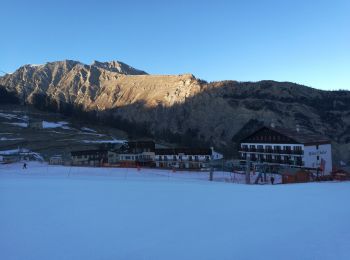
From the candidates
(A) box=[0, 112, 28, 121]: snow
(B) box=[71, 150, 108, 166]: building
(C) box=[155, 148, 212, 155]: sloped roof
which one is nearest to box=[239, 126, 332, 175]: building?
(C) box=[155, 148, 212, 155]: sloped roof

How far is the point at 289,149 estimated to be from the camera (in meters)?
51.9

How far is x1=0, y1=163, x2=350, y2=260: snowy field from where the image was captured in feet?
23.6

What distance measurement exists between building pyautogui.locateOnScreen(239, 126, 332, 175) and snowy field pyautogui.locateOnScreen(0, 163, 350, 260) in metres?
38.6

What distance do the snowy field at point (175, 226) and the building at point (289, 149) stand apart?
127 ft

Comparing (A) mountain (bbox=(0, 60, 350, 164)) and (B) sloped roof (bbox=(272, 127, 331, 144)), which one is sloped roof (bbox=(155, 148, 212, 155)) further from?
(A) mountain (bbox=(0, 60, 350, 164))

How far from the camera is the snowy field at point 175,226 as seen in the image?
720 cm

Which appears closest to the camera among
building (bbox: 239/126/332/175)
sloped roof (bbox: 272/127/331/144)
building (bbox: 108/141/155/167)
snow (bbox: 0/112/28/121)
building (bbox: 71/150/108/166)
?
building (bbox: 239/126/332/175)

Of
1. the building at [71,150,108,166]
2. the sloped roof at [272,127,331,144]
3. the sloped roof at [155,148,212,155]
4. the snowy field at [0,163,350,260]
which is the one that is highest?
the sloped roof at [272,127,331,144]

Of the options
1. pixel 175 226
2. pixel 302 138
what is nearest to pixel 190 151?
pixel 302 138

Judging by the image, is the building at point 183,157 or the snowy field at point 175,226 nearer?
the snowy field at point 175,226

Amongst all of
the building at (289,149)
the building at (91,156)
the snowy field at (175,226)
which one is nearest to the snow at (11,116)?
the building at (91,156)

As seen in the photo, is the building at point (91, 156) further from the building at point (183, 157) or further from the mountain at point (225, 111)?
the mountain at point (225, 111)

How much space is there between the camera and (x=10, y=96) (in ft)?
445

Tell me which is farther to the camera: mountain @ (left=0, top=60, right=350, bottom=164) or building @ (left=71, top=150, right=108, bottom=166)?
mountain @ (left=0, top=60, right=350, bottom=164)
